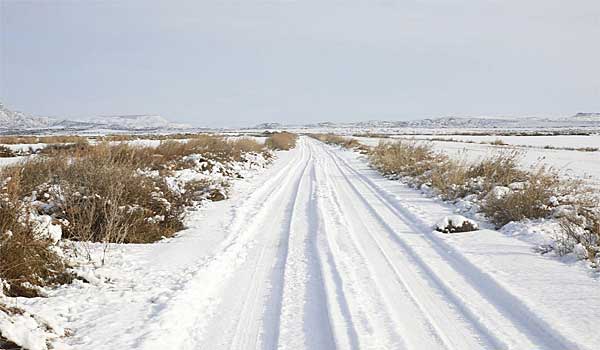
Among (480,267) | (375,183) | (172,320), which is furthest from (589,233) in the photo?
(375,183)

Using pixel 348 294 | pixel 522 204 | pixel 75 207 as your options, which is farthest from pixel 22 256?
pixel 522 204

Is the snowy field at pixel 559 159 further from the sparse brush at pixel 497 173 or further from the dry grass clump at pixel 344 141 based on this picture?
the dry grass clump at pixel 344 141

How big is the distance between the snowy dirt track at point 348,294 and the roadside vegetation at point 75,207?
2.85 ft

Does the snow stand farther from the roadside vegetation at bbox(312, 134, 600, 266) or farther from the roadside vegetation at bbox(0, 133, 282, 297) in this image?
the roadside vegetation at bbox(0, 133, 282, 297)

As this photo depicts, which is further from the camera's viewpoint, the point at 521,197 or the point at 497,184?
the point at 497,184

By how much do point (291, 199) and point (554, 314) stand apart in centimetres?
855

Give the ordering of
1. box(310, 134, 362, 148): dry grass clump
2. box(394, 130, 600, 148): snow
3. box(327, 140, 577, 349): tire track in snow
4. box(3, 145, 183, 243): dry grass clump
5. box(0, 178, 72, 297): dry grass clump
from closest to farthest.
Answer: box(327, 140, 577, 349): tire track in snow → box(0, 178, 72, 297): dry grass clump → box(3, 145, 183, 243): dry grass clump → box(394, 130, 600, 148): snow → box(310, 134, 362, 148): dry grass clump

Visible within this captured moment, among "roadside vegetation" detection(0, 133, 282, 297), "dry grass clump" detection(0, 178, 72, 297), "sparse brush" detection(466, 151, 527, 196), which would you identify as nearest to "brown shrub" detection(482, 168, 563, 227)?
"sparse brush" detection(466, 151, 527, 196)

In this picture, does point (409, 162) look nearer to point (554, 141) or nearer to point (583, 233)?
point (583, 233)

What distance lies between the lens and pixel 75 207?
299 inches

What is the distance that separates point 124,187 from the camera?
8.95m

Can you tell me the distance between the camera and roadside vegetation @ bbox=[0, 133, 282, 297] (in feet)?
17.0

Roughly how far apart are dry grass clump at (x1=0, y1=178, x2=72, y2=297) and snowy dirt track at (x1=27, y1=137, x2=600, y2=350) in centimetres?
97

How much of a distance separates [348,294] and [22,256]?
3.82m
